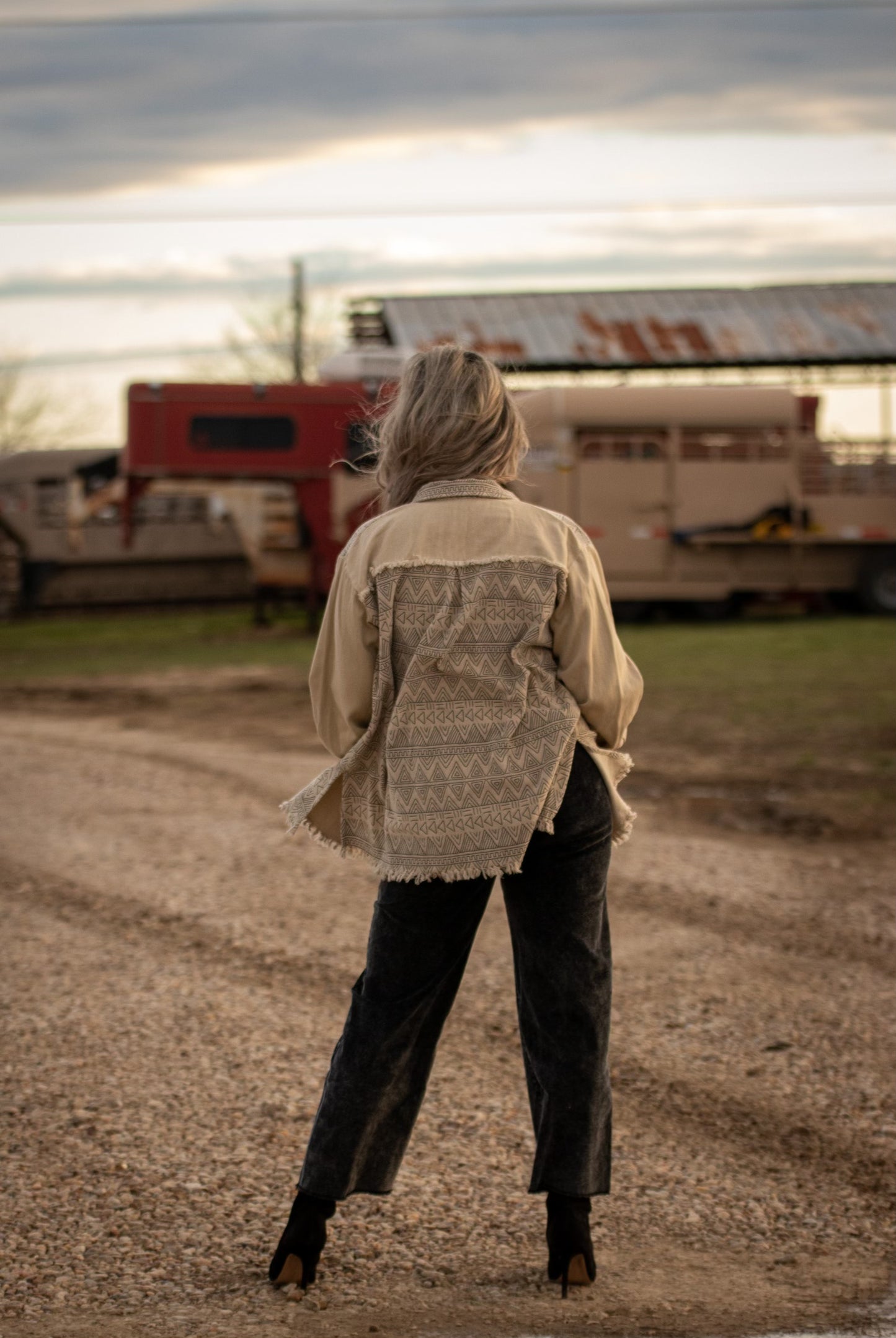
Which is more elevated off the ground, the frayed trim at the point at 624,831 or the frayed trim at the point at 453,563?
the frayed trim at the point at 453,563

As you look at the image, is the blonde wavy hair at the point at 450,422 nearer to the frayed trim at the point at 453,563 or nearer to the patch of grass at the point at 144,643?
the frayed trim at the point at 453,563

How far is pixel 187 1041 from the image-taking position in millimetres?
4203

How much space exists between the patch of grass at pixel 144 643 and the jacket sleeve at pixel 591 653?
40.6ft

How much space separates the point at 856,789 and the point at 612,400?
35.7 feet

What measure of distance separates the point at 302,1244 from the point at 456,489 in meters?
1.48

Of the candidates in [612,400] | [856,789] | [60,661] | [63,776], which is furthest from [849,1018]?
[612,400]

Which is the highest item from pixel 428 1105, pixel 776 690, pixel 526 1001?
pixel 526 1001

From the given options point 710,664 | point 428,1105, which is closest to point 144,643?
point 710,664

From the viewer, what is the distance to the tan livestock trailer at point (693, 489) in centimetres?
1838

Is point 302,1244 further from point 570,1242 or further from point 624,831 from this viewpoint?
point 624,831

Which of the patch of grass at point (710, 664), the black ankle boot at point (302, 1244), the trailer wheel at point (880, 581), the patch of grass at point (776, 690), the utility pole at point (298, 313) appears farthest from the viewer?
the utility pole at point (298, 313)

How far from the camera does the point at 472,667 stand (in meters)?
2.65

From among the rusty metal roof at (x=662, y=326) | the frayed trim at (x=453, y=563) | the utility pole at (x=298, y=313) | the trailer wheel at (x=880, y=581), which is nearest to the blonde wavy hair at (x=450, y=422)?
the frayed trim at (x=453, y=563)

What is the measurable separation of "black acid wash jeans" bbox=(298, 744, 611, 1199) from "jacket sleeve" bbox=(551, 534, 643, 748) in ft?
0.32
